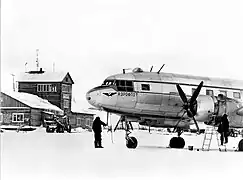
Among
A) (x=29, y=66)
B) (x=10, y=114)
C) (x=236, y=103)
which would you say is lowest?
(x=10, y=114)

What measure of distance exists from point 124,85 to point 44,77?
11251 millimetres

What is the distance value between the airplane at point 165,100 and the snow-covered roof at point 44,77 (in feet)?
24.8

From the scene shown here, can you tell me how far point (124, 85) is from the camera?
11.7 meters

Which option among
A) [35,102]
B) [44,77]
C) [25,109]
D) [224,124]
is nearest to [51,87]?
[44,77]

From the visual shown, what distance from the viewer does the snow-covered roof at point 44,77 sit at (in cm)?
1969

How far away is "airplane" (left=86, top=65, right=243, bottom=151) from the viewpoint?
11.4m

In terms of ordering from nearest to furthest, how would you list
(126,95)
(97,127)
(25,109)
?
(97,127)
(126,95)
(25,109)

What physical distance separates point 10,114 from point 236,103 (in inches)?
506

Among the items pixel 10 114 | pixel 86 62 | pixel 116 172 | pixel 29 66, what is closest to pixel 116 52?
pixel 86 62

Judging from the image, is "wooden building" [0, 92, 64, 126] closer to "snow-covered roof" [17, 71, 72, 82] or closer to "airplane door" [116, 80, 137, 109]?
"snow-covered roof" [17, 71, 72, 82]

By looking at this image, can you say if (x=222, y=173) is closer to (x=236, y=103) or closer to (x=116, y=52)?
(x=236, y=103)

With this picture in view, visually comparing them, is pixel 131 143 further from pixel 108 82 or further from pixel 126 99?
pixel 108 82

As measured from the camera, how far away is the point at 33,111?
2139 centimetres

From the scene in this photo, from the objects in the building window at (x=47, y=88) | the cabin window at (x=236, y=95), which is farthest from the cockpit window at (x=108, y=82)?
the building window at (x=47, y=88)
